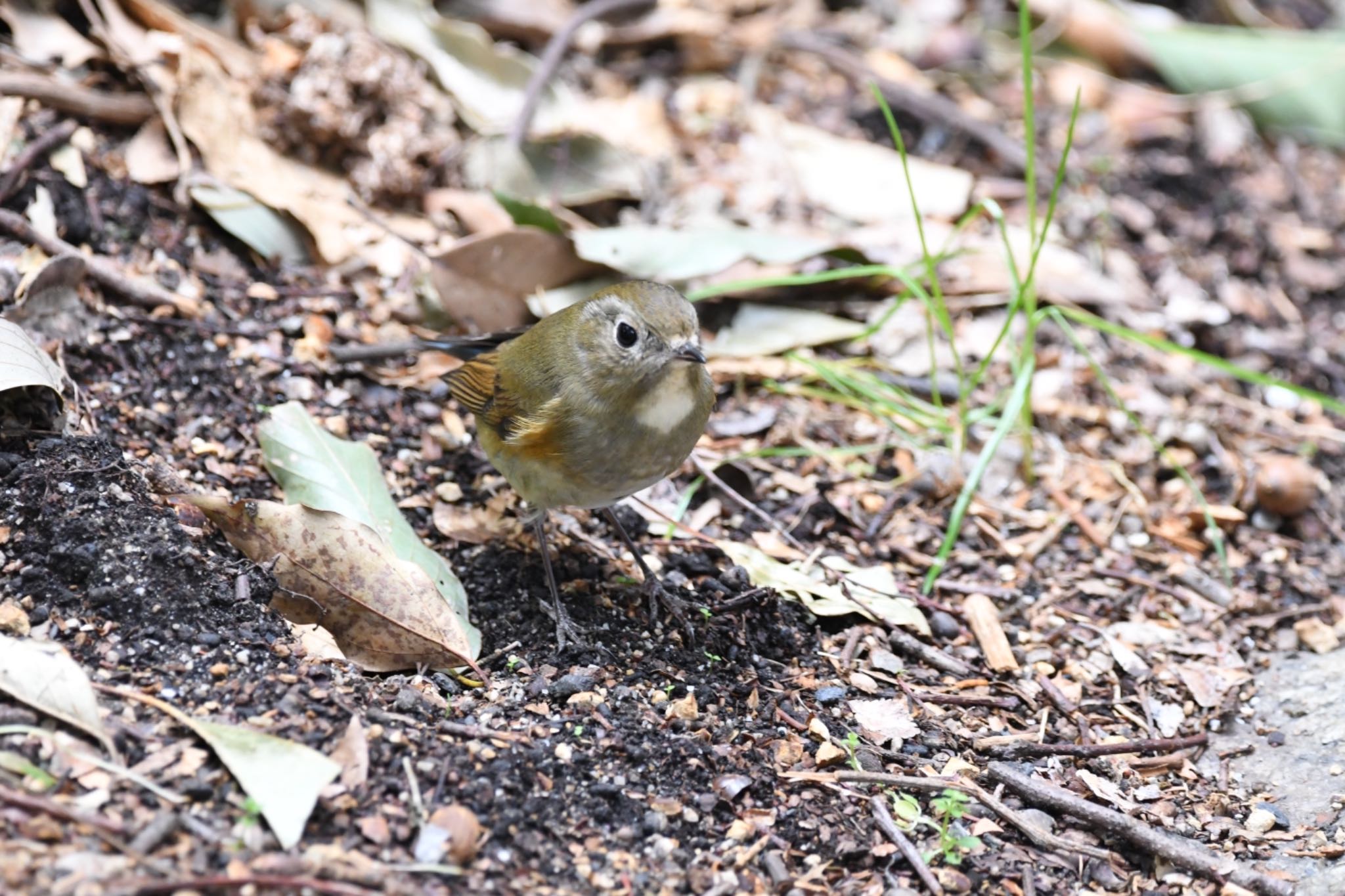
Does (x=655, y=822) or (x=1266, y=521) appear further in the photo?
(x=1266, y=521)

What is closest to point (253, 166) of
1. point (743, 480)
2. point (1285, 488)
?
point (743, 480)

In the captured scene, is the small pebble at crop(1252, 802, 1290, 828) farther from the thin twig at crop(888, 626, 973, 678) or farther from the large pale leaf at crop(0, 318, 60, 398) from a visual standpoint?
the large pale leaf at crop(0, 318, 60, 398)

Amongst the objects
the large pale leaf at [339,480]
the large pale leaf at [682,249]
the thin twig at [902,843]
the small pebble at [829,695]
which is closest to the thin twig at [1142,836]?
the thin twig at [902,843]

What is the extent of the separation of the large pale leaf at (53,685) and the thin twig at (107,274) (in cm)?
188

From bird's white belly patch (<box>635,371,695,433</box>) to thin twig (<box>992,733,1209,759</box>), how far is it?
1.35 metres

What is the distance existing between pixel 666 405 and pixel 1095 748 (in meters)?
1.61

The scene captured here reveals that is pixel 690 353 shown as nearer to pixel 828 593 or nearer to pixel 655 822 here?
pixel 828 593

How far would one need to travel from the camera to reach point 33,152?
15.4 feet

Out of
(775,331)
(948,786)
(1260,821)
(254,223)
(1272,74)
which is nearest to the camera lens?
(948,786)

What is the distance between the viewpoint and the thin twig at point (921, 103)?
265 inches

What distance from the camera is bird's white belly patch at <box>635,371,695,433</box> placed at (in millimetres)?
3875

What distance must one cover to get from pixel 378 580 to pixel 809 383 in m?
2.29

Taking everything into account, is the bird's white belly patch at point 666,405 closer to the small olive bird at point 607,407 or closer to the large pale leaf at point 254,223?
the small olive bird at point 607,407

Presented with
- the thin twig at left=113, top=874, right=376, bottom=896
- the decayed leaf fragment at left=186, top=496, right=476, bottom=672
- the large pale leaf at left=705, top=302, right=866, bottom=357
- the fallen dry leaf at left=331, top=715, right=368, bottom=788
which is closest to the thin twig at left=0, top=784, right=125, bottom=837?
the thin twig at left=113, top=874, right=376, bottom=896
